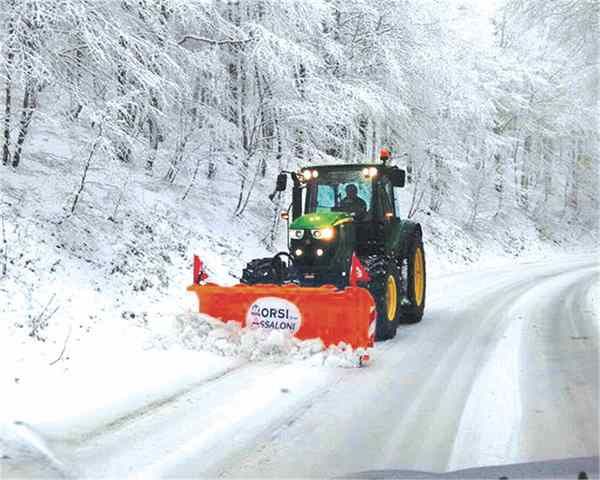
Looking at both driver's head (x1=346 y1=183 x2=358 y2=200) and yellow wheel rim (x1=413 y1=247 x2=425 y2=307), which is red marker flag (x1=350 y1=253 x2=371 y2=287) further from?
yellow wheel rim (x1=413 y1=247 x2=425 y2=307)

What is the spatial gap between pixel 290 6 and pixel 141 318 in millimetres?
6484

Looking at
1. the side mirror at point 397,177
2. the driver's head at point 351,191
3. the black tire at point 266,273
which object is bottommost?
the black tire at point 266,273

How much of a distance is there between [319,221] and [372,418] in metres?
3.09

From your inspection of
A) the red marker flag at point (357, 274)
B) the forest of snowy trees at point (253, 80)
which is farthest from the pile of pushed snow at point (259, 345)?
the forest of snowy trees at point (253, 80)

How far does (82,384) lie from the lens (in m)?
4.84

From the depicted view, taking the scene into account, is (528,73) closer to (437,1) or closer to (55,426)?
(437,1)

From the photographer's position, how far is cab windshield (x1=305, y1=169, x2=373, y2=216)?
7.59 meters

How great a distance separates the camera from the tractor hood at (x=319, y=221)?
6906 mm

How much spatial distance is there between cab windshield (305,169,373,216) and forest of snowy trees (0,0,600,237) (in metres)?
2.38

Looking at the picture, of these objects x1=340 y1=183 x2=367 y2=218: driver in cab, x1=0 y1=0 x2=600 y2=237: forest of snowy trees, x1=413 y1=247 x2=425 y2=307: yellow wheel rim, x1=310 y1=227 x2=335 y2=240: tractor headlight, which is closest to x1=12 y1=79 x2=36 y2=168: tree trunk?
x1=0 y1=0 x2=600 y2=237: forest of snowy trees

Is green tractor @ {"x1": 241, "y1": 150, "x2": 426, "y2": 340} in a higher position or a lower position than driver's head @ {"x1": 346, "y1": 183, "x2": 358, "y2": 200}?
lower

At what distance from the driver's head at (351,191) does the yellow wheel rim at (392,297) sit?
119 cm

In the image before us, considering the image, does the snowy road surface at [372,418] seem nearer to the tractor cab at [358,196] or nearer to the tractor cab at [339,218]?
the tractor cab at [339,218]

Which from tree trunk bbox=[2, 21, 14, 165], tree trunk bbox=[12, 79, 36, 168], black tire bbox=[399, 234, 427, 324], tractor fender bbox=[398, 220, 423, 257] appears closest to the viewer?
tree trunk bbox=[2, 21, 14, 165]
